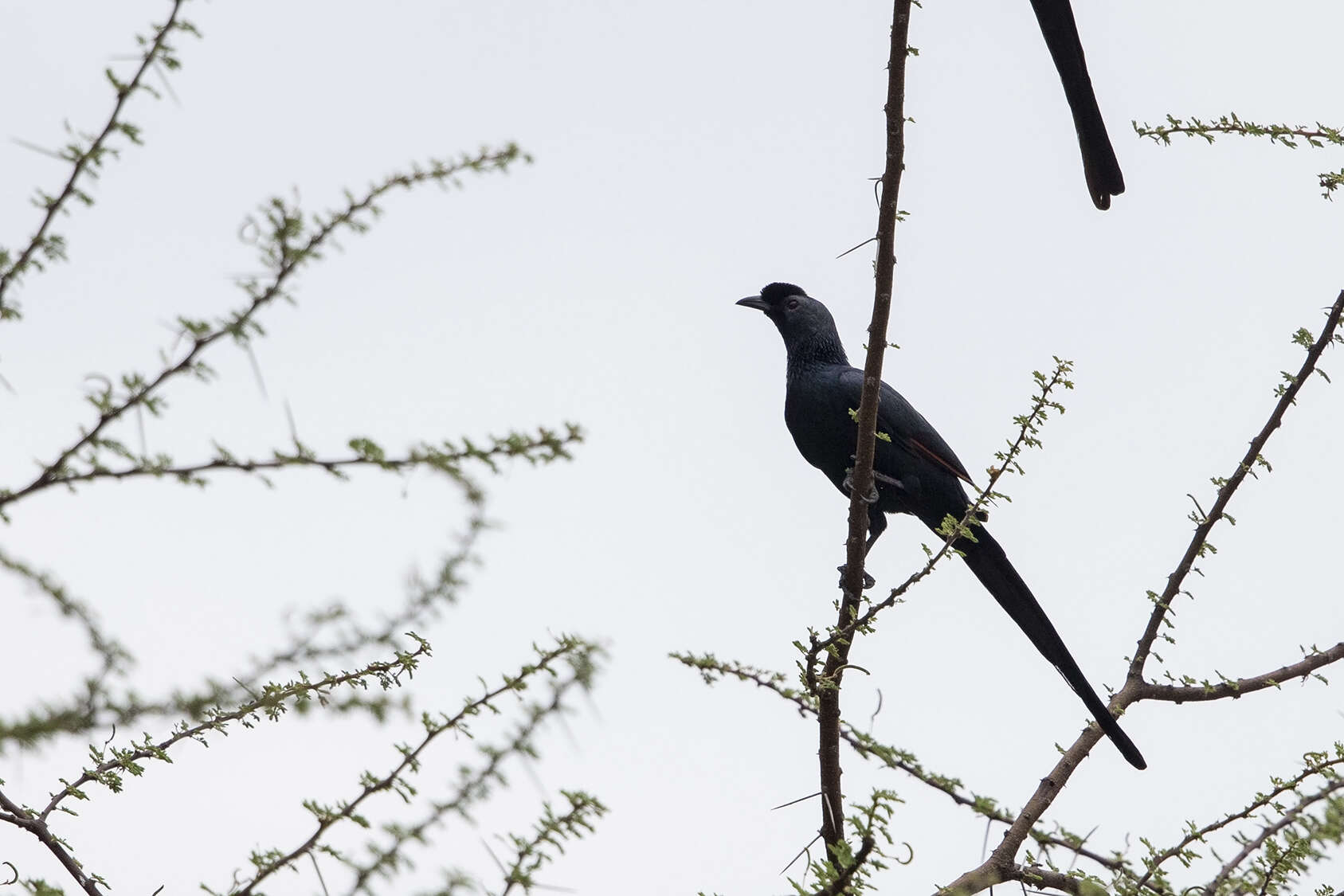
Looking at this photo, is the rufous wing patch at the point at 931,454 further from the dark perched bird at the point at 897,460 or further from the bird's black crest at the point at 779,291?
the bird's black crest at the point at 779,291

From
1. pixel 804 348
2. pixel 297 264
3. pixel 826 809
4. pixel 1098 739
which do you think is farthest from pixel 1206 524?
pixel 297 264

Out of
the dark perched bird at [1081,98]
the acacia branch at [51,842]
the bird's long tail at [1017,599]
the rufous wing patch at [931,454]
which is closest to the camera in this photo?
the acacia branch at [51,842]

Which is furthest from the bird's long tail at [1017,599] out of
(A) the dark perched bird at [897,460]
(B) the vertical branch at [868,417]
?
(B) the vertical branch at [868,417]

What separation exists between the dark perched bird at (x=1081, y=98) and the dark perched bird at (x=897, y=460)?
117cm

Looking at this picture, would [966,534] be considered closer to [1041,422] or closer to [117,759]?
[1041,422]

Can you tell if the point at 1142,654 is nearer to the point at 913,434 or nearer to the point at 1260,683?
the point at 1260,683

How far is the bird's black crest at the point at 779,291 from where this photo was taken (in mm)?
5992

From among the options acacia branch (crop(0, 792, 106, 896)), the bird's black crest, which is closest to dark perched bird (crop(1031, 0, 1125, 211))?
the bird's black crest

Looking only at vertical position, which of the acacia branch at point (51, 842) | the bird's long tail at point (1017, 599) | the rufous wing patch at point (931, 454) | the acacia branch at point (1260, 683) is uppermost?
the rufous wing patch at point (931, 454)

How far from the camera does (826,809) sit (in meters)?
3.21

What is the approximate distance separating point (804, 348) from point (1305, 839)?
11.3 feet

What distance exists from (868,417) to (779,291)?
271 centimetres

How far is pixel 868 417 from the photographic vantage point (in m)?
3.38

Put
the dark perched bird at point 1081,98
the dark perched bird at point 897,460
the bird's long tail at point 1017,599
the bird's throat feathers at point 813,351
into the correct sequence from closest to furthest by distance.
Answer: the dark perched bird at point 1081,98, the bird's long tail at point 1017,599, the dark perched bird at point 897,460, the bird's throat feathers at point 813,351
